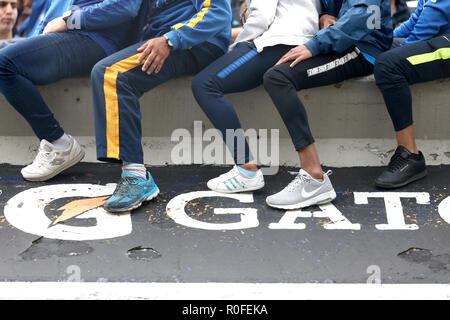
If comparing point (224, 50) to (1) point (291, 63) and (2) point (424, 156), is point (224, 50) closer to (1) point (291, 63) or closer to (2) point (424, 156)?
(1) point (291, 63)

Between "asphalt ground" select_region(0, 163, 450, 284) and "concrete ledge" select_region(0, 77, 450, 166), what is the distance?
261 millimetres

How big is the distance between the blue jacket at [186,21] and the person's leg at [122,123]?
0.98ft

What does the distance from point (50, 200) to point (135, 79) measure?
83cm

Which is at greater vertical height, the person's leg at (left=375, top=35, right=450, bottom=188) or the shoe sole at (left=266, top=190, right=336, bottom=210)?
the person's leg at (left=375, top=35, right=450, bottom=188)

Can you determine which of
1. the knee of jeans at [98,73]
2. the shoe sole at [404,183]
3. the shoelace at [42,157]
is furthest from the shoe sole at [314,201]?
the shoelace at [42,157]

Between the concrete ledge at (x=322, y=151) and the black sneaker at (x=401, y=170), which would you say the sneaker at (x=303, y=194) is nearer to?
the black sneaker at (x=401, y=170)

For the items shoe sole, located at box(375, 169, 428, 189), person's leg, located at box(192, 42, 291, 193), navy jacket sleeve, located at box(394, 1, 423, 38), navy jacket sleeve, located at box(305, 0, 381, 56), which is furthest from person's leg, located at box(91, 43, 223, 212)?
navy jacket sleeve, located at box(394, 1, 423, 38)

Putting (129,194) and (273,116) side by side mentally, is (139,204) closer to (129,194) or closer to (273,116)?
(129,194)

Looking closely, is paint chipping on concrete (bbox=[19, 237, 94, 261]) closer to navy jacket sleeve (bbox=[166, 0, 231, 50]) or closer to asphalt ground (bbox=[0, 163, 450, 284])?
asphalt ground (bbox=[0, 163, 450, 284])

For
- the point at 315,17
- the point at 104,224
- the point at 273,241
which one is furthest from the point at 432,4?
the point at 104,224

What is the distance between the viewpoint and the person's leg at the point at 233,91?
11.7ft

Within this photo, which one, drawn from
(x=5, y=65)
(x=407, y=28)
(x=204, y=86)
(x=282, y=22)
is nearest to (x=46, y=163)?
(x=5, y=65)

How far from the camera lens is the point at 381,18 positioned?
3.63 m

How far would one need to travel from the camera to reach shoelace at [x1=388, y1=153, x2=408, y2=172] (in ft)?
12.1
